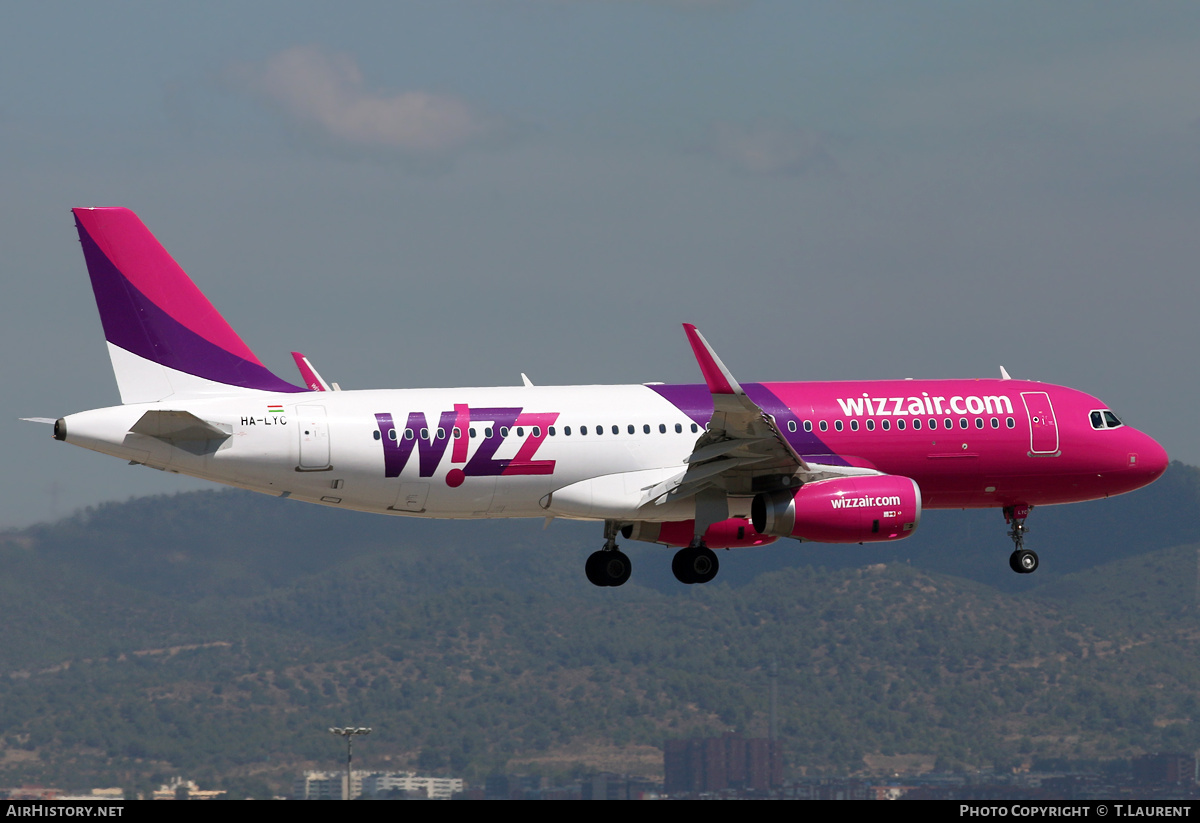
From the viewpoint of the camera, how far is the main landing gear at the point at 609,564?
5488 cm

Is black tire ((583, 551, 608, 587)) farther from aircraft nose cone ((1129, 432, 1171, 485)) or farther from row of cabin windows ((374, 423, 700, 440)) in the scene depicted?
aircraft nose cone ((1129, 432, 1171, 485))

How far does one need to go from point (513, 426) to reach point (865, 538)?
35.2 ft

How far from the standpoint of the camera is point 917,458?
53062 mm

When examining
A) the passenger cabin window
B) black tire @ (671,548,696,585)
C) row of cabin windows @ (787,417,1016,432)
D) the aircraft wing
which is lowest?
black tire @ (671,548,696,585)

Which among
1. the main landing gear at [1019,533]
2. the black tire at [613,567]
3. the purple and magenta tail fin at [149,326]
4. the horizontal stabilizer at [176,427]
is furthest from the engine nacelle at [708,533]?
the horizontal stabilizer at [176,427]

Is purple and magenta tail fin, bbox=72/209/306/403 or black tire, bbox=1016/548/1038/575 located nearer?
purple and magenta tail fin, bbox=72/209/306/403

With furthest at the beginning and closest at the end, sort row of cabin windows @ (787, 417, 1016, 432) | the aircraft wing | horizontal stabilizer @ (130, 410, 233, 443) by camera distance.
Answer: row of cabin windows @ (787, 417, 1016, 432) → horizontal stabilizer @ (130, 410, 233, 443) → the aircraft wing

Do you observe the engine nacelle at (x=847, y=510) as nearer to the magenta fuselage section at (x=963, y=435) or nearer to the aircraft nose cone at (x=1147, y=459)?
the magenta fuselage section at (x=963, y=435)

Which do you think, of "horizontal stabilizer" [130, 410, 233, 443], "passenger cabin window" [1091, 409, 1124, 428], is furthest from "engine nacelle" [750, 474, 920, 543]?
"horizontal stabilizer" [130, 410, 233, 443]

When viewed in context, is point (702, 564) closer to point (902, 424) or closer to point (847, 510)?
point (847, 510)

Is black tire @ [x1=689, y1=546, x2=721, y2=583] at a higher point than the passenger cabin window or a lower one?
lower

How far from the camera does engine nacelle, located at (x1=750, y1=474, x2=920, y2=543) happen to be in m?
49.7

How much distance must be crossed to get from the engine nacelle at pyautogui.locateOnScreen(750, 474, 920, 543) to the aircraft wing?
1.10 metres
